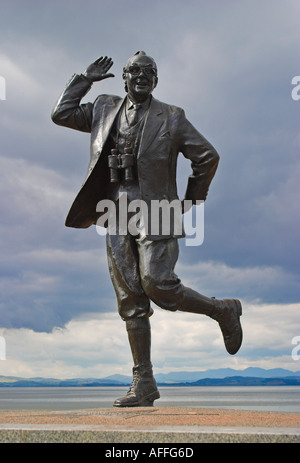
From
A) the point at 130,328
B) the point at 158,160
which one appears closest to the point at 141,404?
the point at 130,328

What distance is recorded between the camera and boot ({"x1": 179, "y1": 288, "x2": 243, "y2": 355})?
5.75m

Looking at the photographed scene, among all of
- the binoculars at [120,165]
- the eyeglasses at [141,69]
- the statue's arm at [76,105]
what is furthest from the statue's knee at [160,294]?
the eyeglasses at [141,69]

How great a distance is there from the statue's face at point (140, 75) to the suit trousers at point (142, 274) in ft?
4.40

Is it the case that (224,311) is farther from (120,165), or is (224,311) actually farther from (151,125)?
(151,125)

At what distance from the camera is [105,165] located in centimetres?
588

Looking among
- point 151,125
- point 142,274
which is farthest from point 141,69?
point 142,274

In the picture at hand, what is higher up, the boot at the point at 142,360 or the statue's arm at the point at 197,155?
the statue's arm at the point at 197,155

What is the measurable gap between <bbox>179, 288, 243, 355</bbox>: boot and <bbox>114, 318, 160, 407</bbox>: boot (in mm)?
405

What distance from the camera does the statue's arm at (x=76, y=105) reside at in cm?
604

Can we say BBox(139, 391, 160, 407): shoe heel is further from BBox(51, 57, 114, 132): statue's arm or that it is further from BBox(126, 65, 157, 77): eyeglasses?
BBox(126, 65, 157, 77): eyeglasses

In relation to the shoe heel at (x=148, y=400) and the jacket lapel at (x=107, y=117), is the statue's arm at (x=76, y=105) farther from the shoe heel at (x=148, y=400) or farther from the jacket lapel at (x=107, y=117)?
the shoe heel at (x=148, y=400)
